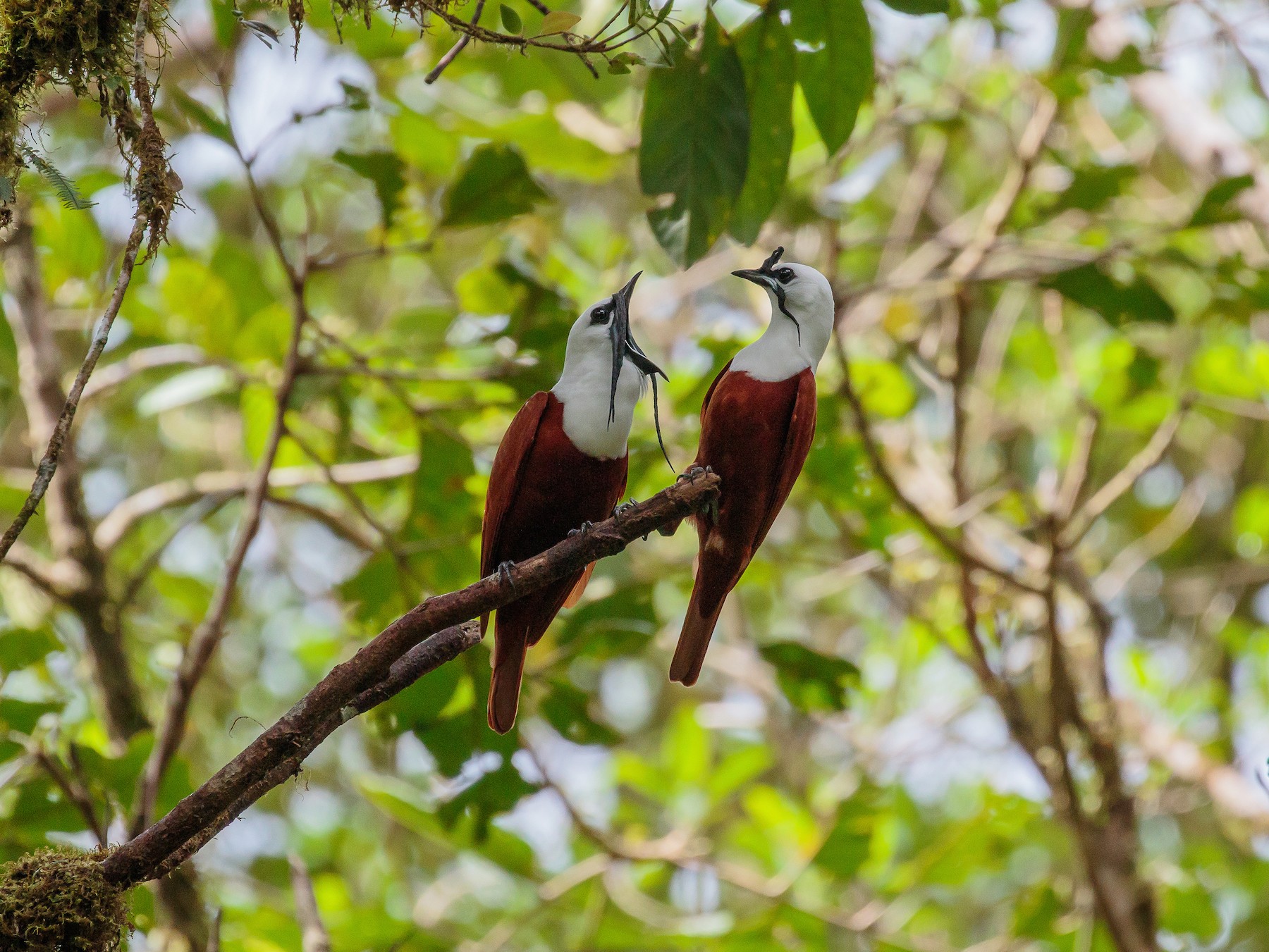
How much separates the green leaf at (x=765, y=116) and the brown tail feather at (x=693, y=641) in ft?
4.24

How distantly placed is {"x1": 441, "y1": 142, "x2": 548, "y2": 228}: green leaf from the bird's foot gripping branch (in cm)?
230

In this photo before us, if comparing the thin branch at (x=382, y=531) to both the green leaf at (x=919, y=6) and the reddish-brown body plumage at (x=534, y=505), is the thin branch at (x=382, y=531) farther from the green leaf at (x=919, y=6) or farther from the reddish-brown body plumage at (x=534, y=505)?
the green leaf at (x=919, y=6)

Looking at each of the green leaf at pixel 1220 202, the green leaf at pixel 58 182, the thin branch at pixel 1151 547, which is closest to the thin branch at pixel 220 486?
the green leaf at pixel 58 182

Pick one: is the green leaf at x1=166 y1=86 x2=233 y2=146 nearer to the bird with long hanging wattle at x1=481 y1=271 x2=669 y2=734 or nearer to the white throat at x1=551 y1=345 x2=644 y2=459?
the bird with long hanging wattle at x1=481 y1=271 x2=669 y2=734

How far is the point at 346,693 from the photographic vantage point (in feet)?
7.88

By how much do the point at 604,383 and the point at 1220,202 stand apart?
3136 mm

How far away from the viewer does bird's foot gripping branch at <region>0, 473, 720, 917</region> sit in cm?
236

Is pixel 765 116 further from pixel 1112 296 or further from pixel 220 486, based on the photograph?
pixel 220 486

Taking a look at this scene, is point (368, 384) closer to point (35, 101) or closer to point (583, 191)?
point (35, 101)

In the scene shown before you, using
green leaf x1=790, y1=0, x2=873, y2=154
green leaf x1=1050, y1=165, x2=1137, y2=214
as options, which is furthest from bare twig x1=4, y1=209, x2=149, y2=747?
green leaf x1=1050, y1=165, x2=1137, y2=214

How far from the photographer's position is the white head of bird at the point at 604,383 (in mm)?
3430

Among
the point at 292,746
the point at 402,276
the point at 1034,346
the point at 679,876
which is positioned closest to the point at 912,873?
the point at 679,876

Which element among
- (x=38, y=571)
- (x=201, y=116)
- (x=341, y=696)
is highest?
(x=201, y=116)

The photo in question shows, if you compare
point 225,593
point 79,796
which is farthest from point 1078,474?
point 79,796
